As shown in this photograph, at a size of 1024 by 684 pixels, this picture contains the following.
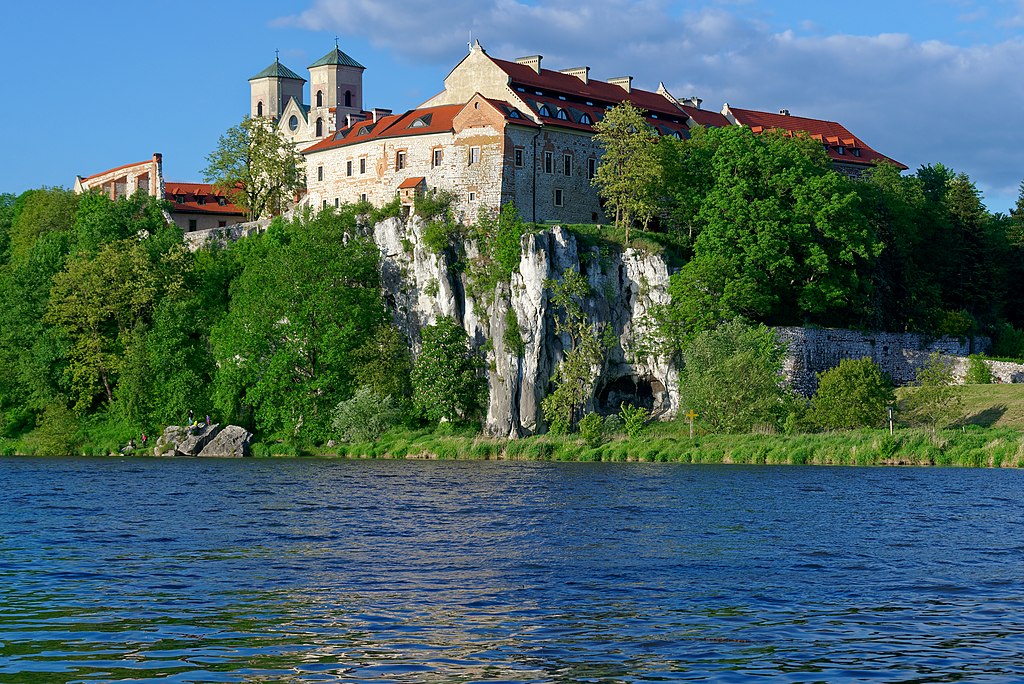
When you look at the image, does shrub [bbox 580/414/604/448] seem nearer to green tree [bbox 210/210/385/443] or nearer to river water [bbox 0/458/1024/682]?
green tree [bbox 210/210/385/443]

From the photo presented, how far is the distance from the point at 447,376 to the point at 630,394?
1156 cm

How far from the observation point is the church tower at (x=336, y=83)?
133 m

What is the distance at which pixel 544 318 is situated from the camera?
252 feet

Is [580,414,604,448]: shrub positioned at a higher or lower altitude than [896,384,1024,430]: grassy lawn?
lower

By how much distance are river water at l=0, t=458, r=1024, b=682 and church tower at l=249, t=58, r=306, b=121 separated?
9818 centimetres

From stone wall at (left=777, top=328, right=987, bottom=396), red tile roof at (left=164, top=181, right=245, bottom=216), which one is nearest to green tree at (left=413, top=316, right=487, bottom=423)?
stone wall at (left=777, top=328, right=987, bottom=396)

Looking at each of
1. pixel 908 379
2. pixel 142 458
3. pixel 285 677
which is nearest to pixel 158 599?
pixel 285 677

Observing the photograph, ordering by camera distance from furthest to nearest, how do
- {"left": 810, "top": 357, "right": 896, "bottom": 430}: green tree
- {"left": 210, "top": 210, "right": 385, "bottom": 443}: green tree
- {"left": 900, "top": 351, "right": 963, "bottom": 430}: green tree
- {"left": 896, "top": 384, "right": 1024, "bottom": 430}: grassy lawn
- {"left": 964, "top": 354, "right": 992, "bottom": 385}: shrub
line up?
1. {"left": 210, "top": 210, "right": 385, "bottom": 443}: green tree
2. {"left": 964, "top": 354, "right": 992, "bottom": 385}: shrub
3. {"left": 900, "top": 351, "right": 963, "bottom": 430}: green tree
4. {"left": 896, "top": 384, "right": 1024, "bottom": 430}: grassy lawn
5. {"left": 810, "top": 357, "right": 896, "bottom": 430}: green tree

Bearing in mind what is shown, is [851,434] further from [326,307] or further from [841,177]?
[326,307]

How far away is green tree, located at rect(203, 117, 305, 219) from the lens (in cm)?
9875

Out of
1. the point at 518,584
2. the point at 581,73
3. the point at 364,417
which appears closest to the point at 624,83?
the point at 581,73

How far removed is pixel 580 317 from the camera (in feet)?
255

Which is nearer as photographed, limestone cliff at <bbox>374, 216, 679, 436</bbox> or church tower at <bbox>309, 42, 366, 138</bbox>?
limestone cliff at <bbox>374, 216, 679, 436</bbox>

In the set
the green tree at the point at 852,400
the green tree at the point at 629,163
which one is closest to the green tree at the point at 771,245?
the green tree at the point at 629,163
